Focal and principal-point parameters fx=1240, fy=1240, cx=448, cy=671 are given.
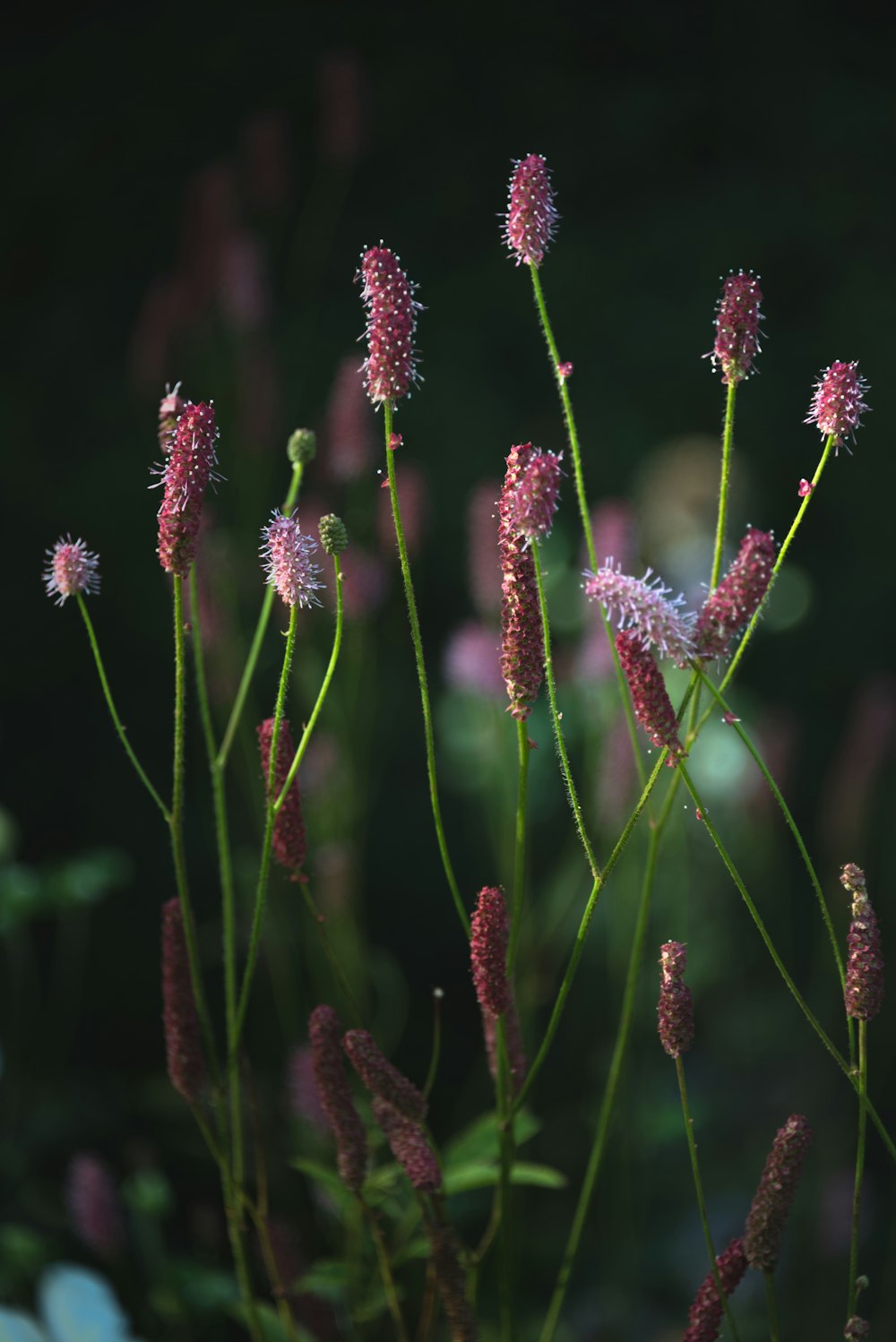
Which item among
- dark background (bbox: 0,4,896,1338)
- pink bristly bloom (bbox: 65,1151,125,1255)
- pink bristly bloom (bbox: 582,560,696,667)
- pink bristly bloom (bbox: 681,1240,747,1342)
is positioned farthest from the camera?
dark background (bbox: 0,4,896,1338)

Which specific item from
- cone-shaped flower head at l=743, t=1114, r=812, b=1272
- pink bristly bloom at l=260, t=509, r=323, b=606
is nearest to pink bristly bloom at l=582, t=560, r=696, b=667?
pink bristly bloom at l=260, t=509, r=323, b=606

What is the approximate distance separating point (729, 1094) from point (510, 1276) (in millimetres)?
841

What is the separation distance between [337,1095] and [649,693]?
10.2 inches

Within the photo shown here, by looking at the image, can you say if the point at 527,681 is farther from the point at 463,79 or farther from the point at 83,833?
the point at 463,79

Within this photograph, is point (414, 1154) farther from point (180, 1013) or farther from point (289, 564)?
point (289, 564)

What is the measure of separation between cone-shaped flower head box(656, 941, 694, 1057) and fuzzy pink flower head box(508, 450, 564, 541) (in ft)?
0.62

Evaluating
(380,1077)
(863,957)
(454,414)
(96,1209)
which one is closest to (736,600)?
(863,957)

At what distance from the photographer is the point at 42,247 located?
4.78 feet

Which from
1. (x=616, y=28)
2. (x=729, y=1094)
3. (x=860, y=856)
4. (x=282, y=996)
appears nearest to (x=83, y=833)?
(x=282, y=996)

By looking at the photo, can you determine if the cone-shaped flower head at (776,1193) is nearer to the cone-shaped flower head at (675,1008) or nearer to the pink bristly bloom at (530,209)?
the cone-shaped flower head at (675,1008)

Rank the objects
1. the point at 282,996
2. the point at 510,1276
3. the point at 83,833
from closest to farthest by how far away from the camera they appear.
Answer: the point at 510,1276 → the point at 282,996 → the point at 83,833

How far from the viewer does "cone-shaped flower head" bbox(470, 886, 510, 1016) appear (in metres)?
0.56

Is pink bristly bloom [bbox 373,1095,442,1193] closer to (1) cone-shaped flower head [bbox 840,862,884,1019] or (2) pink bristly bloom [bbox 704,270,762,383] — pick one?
(1) cone-shaped flower head [bbox 840,862,884,1019]

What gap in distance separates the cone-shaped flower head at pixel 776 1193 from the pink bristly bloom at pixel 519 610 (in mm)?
216
